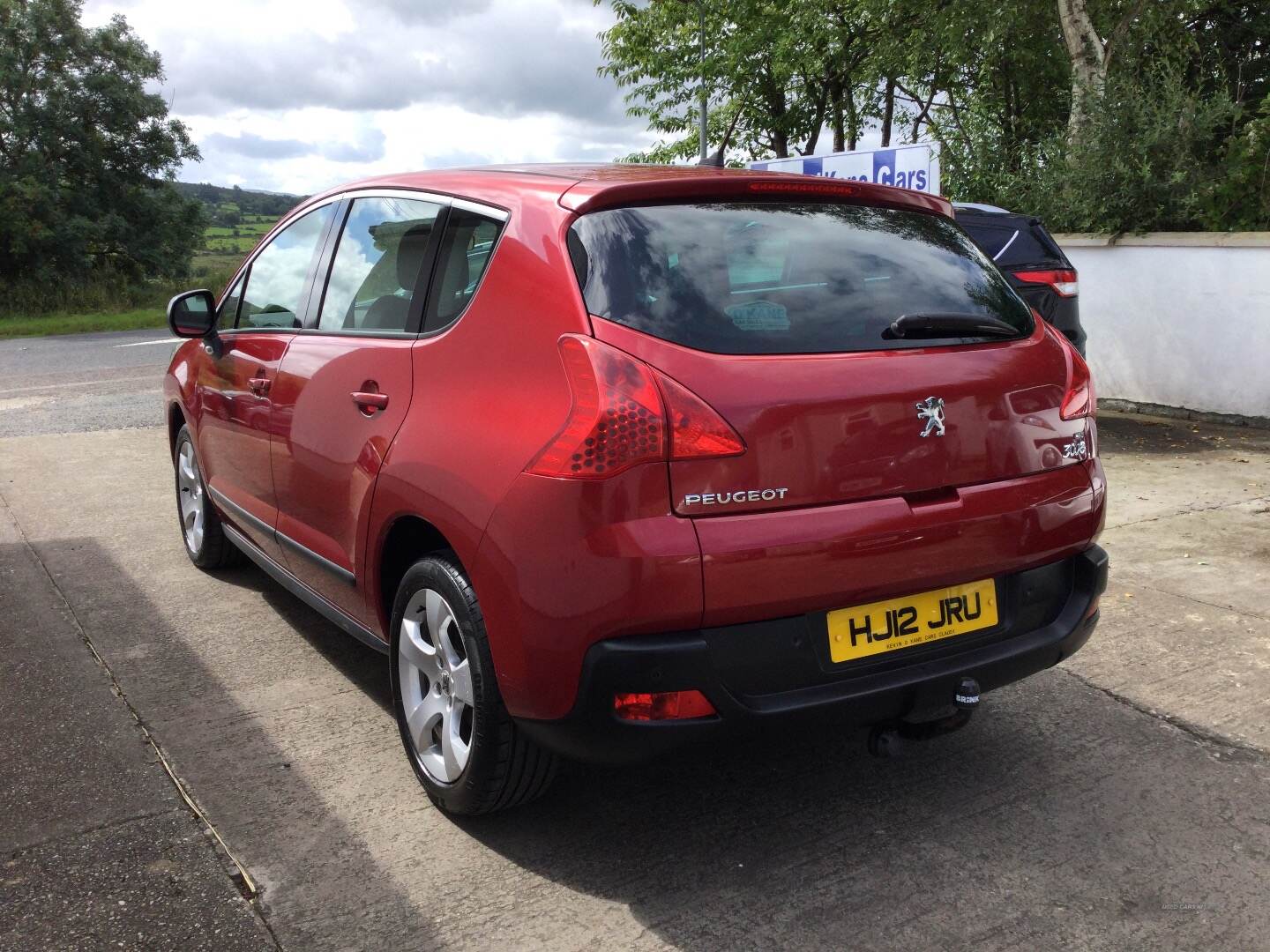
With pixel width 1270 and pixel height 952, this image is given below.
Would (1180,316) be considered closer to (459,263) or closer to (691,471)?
(459,263)

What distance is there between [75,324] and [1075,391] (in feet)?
77.0

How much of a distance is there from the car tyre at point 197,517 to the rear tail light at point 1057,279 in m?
5.92

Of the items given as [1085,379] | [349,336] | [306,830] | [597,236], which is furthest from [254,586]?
[1085,379]

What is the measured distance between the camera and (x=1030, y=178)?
41.4 feet

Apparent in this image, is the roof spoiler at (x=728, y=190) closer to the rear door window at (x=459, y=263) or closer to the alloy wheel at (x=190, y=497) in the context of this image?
the rear door window at (x=459, y=263)

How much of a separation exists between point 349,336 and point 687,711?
1.73 m

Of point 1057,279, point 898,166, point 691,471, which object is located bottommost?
point 691,471

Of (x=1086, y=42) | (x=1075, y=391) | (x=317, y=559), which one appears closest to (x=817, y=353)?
(x=1075, y=391)

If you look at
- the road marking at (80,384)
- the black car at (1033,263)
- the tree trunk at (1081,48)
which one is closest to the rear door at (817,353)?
the black car at (1033,263)

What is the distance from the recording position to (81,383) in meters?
13.4

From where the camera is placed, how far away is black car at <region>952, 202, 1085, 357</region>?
8.55 m

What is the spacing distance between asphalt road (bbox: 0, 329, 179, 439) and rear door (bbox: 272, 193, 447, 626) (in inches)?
272

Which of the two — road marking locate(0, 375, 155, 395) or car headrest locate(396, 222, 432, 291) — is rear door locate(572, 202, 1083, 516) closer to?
car headrest locate(396, 222, 432, 291)

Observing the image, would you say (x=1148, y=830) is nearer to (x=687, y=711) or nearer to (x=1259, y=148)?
(x=687, y=711)
